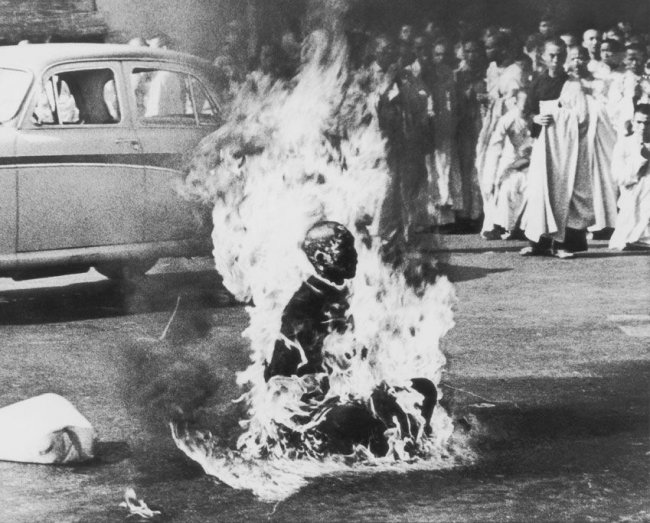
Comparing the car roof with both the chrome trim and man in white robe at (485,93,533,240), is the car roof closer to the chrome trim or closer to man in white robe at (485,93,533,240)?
the chrome trim

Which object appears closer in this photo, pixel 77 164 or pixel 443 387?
pixel 443 387

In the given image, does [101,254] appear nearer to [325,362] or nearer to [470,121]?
[325,362]

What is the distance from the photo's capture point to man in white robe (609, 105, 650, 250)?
35.2ft

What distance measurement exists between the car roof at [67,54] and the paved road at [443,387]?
5.38ft

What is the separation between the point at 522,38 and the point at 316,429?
24.6 ft

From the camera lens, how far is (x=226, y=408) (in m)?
5.36

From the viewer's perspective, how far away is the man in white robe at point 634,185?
10.7m

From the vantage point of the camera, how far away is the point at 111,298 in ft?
28.7

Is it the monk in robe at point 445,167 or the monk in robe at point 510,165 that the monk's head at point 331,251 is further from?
the monk in robe at point 445,167

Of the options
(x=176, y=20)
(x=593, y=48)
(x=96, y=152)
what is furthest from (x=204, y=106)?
(x=593, y=48)

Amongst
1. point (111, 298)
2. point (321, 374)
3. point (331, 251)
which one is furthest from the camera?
point (111, 298)

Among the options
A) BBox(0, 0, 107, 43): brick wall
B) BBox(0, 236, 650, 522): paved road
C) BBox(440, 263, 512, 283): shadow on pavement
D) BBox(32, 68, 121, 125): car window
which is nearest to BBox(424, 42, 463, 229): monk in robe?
BBox(440, 263, 512, 283): shadow on pavement

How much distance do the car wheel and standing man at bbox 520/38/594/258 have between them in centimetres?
356

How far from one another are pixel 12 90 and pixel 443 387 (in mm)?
3731
